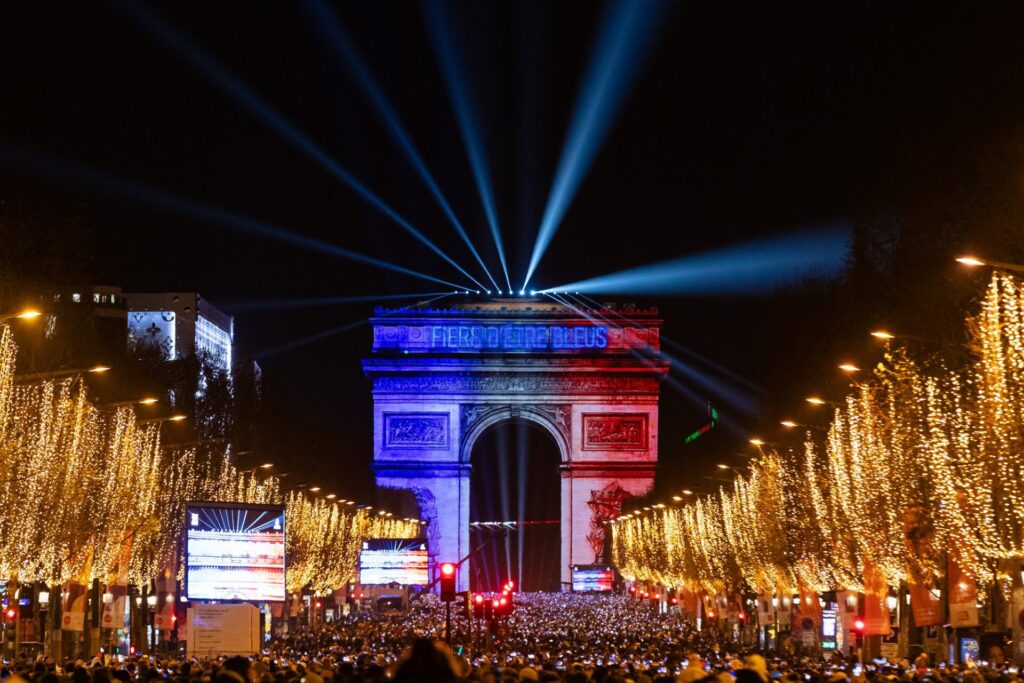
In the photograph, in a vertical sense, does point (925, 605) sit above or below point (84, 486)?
below

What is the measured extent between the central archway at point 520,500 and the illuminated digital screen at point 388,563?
243 ft

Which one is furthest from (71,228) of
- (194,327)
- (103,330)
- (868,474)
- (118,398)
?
(194,327)

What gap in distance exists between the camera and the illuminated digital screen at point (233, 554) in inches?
1372

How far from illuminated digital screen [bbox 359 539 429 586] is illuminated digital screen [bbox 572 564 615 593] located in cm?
3482

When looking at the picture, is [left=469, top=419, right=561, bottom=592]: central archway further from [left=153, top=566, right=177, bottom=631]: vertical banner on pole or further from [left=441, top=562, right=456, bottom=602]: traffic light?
[left=441, top=562, right=456, bottom=602]: traffic light

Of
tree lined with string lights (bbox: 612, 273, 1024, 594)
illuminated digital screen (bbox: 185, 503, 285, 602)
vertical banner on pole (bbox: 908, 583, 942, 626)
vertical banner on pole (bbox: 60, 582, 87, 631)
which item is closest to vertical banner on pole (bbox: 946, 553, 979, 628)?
tree lined with string lights (bbox: 612, 273, 1024, 594)

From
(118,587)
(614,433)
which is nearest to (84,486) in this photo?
(118,587)

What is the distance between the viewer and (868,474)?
44.9 metres

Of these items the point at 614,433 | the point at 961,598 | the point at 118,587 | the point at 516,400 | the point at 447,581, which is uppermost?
the point at 516,400

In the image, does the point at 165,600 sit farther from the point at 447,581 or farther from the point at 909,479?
the point at 447,581

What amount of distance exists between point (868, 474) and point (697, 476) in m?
53.1

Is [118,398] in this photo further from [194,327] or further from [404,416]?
[194,327]

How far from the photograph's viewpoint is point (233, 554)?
35125mm

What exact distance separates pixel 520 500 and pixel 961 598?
5145 inches
